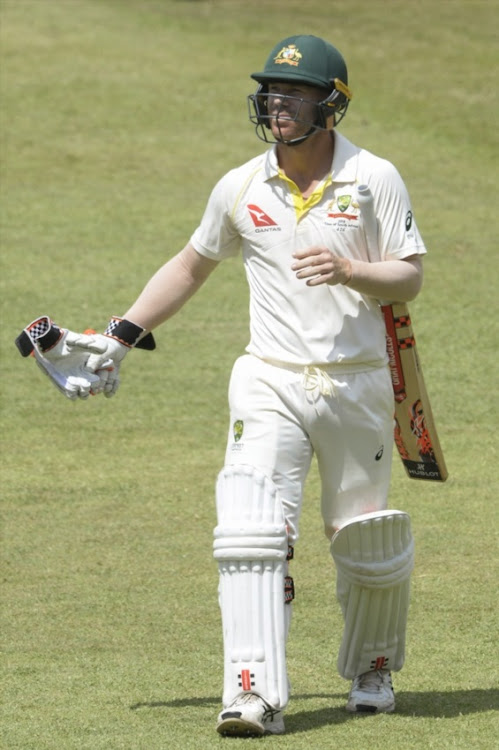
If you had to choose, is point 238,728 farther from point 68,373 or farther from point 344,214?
point 344,214

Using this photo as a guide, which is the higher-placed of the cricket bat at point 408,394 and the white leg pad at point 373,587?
the cricket bat at point 408,394

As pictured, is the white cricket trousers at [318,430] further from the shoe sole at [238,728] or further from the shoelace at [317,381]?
the shoe sole at [238,728]

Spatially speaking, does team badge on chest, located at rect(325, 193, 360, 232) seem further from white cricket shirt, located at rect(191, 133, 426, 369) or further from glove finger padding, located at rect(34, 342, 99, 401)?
glove finger padding, located at rect(34, 342, 99, 401)

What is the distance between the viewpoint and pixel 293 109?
448 cm

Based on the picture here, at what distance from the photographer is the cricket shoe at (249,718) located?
4160 mm

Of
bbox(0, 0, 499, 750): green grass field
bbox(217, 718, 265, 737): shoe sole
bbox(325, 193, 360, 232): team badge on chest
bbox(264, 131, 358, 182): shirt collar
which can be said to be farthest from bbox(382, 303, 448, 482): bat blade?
bbox(217, 718, 265, 737): shoe sole

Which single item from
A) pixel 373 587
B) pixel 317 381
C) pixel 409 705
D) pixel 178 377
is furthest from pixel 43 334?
pixel 178 377

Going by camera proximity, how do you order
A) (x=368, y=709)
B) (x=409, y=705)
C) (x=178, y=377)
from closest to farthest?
(x=368, y=709)
(x=409, y=705)
(x=178, y=377)

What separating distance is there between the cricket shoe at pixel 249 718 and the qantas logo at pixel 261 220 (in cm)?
139

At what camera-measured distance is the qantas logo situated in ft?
14.8

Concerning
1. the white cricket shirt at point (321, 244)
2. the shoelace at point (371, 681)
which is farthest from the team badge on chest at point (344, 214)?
the shoelace at point (371, 681)

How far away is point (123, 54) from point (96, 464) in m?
8.71

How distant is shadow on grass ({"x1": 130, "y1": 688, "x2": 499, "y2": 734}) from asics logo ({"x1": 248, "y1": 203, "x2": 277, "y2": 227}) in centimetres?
151

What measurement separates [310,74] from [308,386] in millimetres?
949
